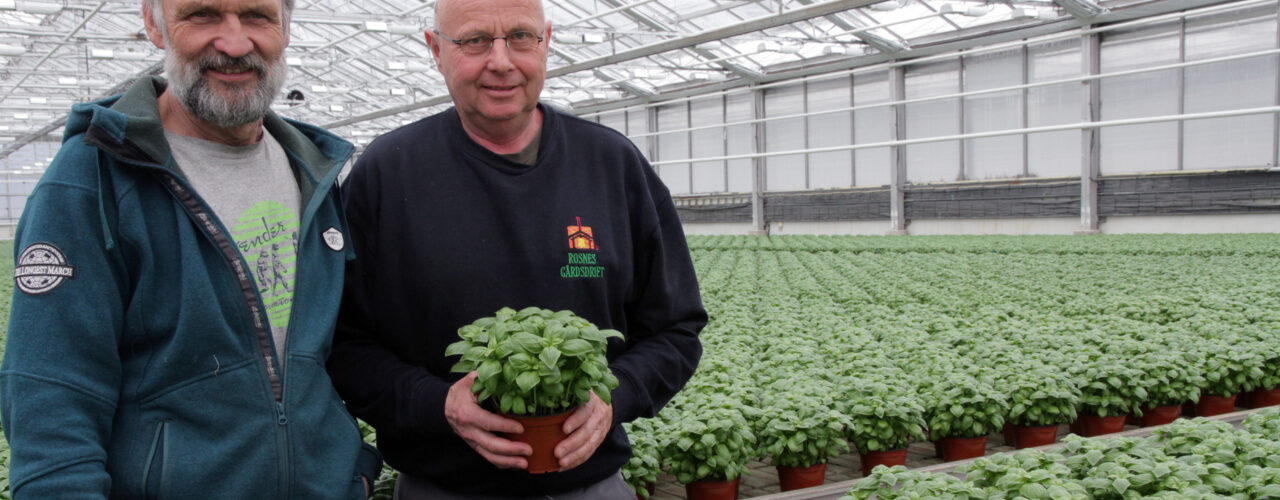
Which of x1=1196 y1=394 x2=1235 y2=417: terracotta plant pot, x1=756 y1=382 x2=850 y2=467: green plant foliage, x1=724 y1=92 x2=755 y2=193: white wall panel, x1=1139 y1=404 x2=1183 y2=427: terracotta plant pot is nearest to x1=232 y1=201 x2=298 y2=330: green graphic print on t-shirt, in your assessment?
x1=756 y1=382 x2=850 y2=467: green plant foliage

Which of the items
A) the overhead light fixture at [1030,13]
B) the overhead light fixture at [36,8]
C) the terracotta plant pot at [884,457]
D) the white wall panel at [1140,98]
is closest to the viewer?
the terracotta plant pot at [884,457]

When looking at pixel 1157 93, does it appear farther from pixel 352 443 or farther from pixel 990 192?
pixel 352 443

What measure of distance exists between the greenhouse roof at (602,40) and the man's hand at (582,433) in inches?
409

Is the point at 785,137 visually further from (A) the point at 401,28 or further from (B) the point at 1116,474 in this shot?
(B) the point at 1116,474

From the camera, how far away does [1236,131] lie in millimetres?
16312

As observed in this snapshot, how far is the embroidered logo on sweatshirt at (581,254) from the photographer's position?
186cm

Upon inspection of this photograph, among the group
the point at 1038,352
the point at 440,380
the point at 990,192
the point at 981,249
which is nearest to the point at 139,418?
the point at 440,380

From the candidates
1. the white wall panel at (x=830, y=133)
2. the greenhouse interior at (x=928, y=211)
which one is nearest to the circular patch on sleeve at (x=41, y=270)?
the greenhouse interior at (x=928, y=211)

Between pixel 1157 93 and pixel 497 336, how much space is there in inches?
762

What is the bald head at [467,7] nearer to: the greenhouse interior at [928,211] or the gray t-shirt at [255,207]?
the greenhouse interior at [928,211]

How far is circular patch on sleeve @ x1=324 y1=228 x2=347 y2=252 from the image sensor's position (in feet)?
5.65

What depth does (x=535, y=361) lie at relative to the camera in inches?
60.3

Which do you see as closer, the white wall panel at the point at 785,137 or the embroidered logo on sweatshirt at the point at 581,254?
the embroidered logo on sweatshirt at the point at 581,254

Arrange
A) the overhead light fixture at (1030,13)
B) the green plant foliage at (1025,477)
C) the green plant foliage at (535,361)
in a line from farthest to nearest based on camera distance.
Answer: the overhead light fixture at (1030,13)
the green plant foliage at (1025,477)
the green plant foliage at (535,361)
